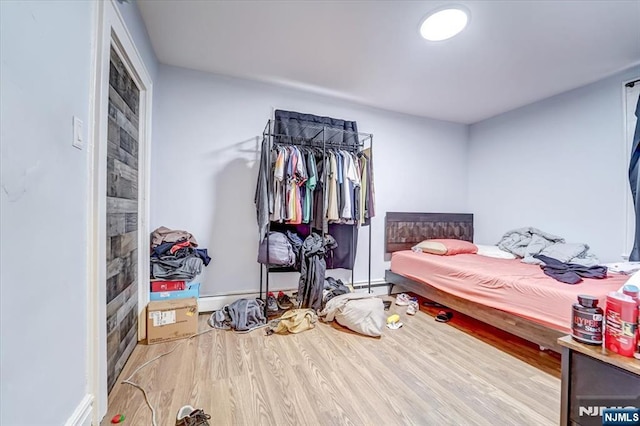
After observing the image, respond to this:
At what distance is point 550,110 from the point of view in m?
3.10

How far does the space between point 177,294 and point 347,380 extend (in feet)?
5.05

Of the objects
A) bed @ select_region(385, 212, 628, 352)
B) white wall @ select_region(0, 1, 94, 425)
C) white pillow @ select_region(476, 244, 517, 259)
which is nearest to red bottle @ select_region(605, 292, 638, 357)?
bed @ select_region(385, 212, 628, 352)

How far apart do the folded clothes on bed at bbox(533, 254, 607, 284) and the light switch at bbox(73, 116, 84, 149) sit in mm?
3037

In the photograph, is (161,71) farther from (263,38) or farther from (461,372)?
(461,372)

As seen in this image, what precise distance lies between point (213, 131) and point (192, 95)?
399 millimetres

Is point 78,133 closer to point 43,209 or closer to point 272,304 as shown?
point 43,209

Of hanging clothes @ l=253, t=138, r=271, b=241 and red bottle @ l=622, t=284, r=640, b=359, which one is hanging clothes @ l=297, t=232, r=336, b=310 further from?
red bottle @ l=622, t=284, r=640, b=359

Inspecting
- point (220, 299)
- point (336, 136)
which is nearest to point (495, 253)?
point (336, 136)

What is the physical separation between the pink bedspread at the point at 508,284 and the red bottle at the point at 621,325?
3.55 feet

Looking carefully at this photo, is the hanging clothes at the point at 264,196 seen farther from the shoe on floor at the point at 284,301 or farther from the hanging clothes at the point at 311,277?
the shoe on floor at the point at 284,301

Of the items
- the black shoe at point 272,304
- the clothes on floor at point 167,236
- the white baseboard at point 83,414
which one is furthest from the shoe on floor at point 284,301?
the white baseboard at point 83,414

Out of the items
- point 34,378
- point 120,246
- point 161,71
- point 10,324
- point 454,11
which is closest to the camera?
point 10,324

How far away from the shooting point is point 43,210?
2.90 ft

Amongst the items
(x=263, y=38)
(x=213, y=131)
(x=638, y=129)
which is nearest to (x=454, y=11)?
(x=263, y=38)
